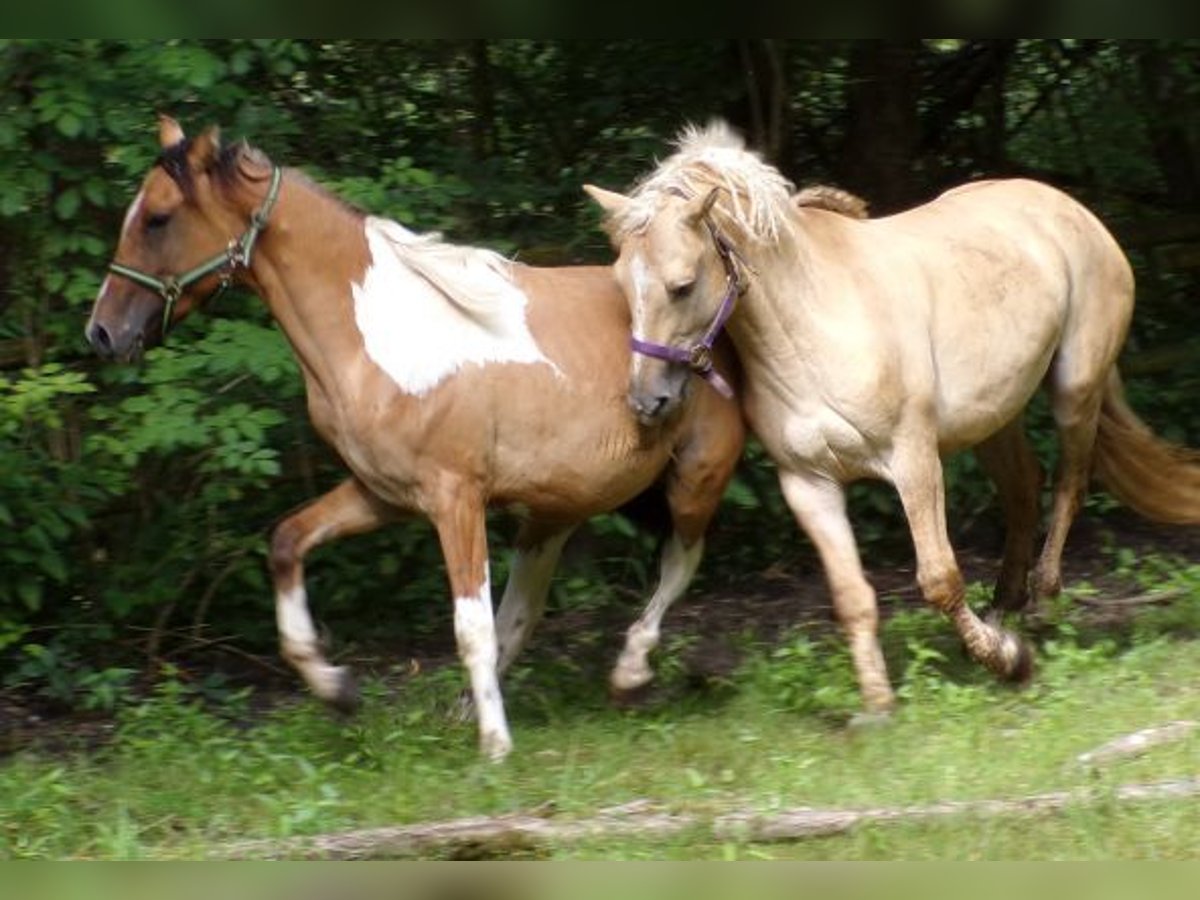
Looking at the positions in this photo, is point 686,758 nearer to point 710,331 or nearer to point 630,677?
point 630,677

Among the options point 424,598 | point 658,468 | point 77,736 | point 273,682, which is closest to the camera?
point 658,468

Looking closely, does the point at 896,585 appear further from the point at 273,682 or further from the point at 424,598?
the point at 273,682

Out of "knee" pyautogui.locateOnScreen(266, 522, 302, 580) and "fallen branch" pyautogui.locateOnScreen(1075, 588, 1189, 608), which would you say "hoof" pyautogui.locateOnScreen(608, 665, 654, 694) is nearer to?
"knee" pyautogui.locateOnScreen(266, 522, 302, 580)

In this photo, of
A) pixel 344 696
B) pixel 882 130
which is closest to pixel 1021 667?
pixel 344 696

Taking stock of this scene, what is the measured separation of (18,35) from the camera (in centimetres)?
748

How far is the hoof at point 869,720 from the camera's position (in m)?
7.03

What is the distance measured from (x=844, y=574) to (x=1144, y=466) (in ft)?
6.05

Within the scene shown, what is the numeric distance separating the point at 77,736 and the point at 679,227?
3.20 m

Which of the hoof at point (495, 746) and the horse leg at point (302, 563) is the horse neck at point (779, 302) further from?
the hoof at point (495, 746)

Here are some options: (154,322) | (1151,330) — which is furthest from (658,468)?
(1151,330)

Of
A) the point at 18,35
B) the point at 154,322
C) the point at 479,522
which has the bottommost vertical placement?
the point at 479,522

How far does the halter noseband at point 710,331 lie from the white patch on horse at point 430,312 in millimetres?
461

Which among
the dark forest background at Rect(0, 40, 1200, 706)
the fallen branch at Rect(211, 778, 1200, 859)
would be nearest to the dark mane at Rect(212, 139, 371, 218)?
the dark forest background at Rect(0, 40, 1200, 706)

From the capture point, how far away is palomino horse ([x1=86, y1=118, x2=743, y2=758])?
6945mm
